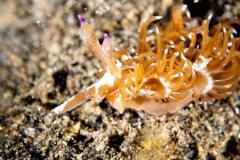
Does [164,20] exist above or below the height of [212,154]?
above

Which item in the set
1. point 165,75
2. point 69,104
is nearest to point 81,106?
point 69,104

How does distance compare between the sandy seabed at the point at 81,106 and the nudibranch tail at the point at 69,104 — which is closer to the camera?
the nudibranch tail at the point at 69,104

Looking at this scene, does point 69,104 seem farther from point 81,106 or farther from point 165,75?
point 165,75

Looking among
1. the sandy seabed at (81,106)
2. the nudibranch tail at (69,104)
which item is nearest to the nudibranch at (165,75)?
the nudibranch tail at (69,104)

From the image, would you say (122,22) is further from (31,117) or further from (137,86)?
(31,117)

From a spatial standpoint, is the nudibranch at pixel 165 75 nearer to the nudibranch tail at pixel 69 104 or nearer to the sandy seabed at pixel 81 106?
the nudibranch tail at pixel 69 104

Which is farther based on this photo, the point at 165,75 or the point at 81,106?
the point at 81,106

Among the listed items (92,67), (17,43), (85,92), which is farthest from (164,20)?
(17,43)

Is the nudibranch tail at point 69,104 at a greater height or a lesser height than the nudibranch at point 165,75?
greater
